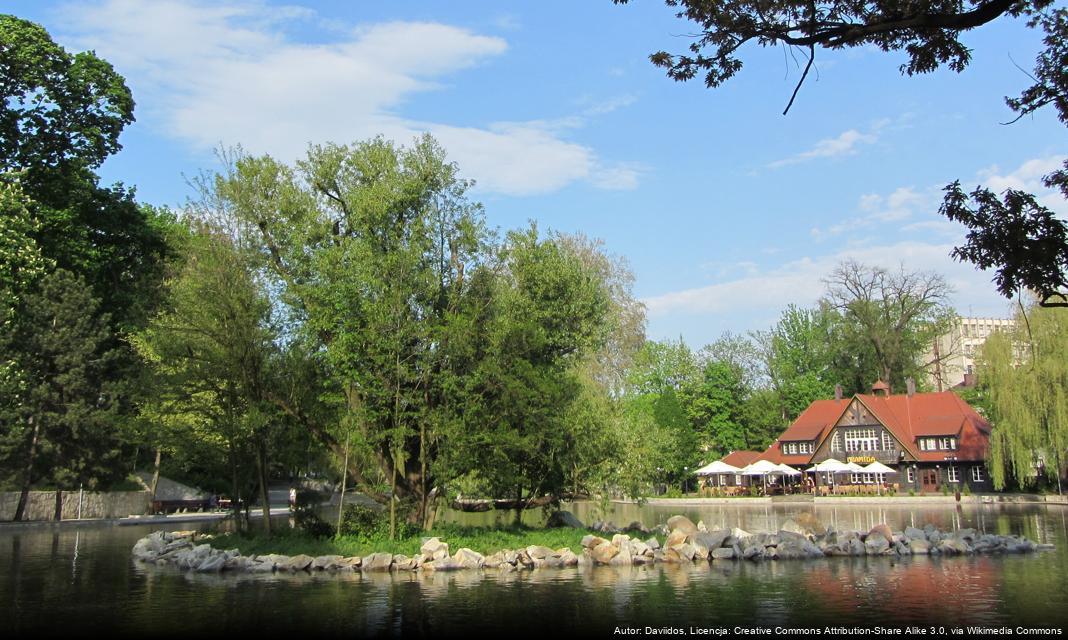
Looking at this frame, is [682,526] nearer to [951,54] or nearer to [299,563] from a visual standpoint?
[299,563]

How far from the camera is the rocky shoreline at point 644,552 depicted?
21328 mm

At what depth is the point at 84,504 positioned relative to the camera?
4106 cm

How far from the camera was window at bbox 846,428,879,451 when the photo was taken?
6323 centimetres

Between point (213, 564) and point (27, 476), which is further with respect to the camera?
point (27, 476)

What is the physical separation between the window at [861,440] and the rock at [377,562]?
167 ft

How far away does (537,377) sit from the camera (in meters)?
23.7

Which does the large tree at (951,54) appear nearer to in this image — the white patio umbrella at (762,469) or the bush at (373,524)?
the bush at (373,524)

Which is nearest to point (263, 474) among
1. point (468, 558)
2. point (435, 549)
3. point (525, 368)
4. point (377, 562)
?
point (377, 562)

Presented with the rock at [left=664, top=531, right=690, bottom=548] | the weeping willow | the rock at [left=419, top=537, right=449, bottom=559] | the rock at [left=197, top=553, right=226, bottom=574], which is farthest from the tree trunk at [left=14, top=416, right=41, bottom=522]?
the weeping willow

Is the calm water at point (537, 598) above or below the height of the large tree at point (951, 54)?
below

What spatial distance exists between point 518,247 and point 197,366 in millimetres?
10055

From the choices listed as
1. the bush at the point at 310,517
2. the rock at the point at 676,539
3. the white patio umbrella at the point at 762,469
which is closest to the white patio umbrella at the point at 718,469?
the white patio umbrella at the point at 762,469

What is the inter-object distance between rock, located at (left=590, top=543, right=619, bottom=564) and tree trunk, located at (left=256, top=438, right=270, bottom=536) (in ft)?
31.7

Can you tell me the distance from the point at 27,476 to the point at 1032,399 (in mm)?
50469
